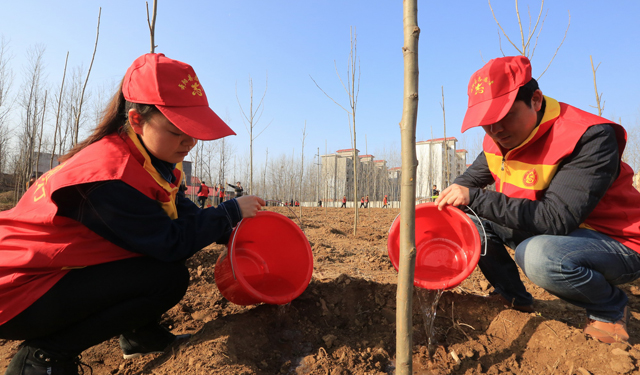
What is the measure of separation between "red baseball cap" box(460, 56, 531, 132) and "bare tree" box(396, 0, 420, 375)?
0.52 metres

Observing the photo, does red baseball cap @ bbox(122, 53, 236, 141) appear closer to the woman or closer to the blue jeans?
the woman

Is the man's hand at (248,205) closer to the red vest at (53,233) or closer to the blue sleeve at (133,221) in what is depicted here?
the blue sleeve at (133,221)

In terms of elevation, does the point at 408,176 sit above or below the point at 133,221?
above

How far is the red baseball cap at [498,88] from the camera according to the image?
147cm

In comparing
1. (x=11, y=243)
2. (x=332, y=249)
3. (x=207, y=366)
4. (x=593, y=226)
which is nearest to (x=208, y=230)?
(x=207, y=366)

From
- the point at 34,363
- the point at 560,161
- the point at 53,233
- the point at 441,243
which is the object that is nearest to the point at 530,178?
the point at 560,161

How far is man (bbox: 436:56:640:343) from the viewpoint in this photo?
4.82 ft

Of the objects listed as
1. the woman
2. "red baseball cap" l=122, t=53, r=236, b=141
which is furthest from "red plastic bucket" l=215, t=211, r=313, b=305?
"red baseball cap" l=122, t=53, r=236, b=141

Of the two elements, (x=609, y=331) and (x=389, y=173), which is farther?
(x=389, y=173)

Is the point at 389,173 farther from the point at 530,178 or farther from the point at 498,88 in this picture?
the point at 498,88

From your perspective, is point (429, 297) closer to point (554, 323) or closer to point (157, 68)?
point (554, 323)

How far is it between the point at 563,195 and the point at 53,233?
198cm

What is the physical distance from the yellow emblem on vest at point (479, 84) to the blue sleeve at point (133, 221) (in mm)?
1276

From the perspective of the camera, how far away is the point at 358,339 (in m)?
1.82
